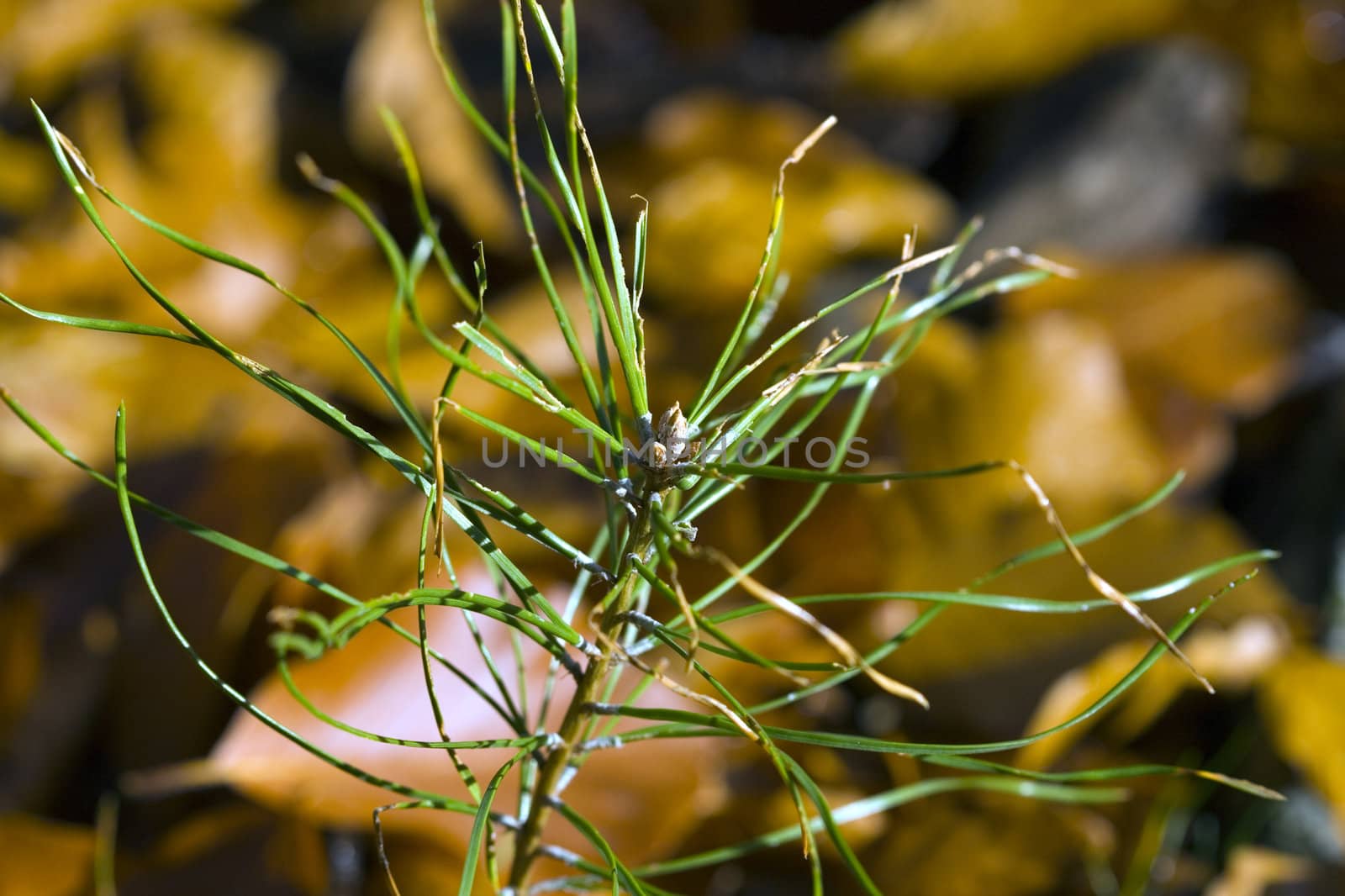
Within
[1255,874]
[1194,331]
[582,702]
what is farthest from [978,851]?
[1194,331]

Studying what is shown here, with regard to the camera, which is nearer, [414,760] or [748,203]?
[414,760]

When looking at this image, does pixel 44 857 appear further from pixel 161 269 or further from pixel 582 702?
pixel 161 269

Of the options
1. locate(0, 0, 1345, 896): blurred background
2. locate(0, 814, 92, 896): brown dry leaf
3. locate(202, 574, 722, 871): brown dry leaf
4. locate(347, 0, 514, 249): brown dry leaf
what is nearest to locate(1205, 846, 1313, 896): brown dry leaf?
locate(0, 0, 1345, 896): blurred background

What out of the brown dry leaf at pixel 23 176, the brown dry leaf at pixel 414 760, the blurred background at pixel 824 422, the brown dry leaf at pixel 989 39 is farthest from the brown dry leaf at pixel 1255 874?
the brown dry leaf at pixel 23 176

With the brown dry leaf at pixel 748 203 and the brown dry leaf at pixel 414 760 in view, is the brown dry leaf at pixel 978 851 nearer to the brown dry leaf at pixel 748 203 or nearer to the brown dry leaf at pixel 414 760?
the brown dry leaf at pixel 414 760

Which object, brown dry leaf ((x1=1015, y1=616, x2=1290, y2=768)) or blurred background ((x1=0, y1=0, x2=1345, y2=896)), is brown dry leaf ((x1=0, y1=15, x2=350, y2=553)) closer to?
blurred background ((x1=0, y1=0, x2=1345, y2=896))

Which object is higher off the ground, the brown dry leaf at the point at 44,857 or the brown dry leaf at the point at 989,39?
the brown dry leaf at the point at 989,39
